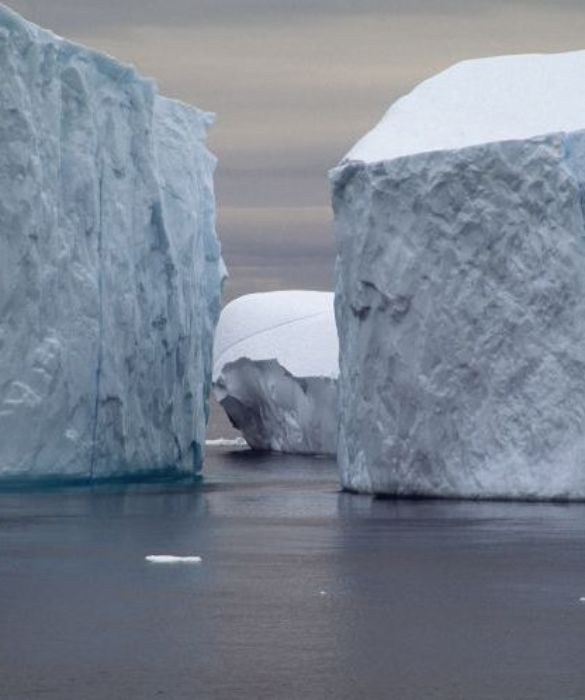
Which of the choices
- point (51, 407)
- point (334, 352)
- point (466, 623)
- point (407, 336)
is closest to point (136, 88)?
point (51, 407)

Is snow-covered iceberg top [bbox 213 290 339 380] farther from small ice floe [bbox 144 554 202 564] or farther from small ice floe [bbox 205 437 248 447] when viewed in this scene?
small ice floe [bbox 144 554 202 564]

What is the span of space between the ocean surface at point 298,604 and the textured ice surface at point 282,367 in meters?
19.5

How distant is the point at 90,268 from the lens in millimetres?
26109

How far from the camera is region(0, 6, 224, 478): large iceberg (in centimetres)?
2481

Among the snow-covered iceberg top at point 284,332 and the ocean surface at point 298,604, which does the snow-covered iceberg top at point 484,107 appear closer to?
the ocean surface at point 298,604

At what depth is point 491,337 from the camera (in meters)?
21.6

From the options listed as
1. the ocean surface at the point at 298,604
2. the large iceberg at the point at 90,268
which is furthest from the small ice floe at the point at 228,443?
the ocean surface at the point at 298,604

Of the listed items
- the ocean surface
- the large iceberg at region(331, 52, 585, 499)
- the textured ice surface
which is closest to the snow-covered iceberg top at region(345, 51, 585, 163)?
the large iceberg at region(331, 52, 585, 499)

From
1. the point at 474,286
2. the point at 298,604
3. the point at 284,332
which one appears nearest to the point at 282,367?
the point at 284,332

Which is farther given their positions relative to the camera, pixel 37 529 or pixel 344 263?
pixel 344 263

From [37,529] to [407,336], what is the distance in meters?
5.47

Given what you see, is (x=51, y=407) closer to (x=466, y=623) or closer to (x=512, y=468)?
(x=512, y=468)

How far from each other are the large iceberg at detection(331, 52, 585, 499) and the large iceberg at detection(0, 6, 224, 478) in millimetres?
3824

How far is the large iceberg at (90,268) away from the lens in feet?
81.4
